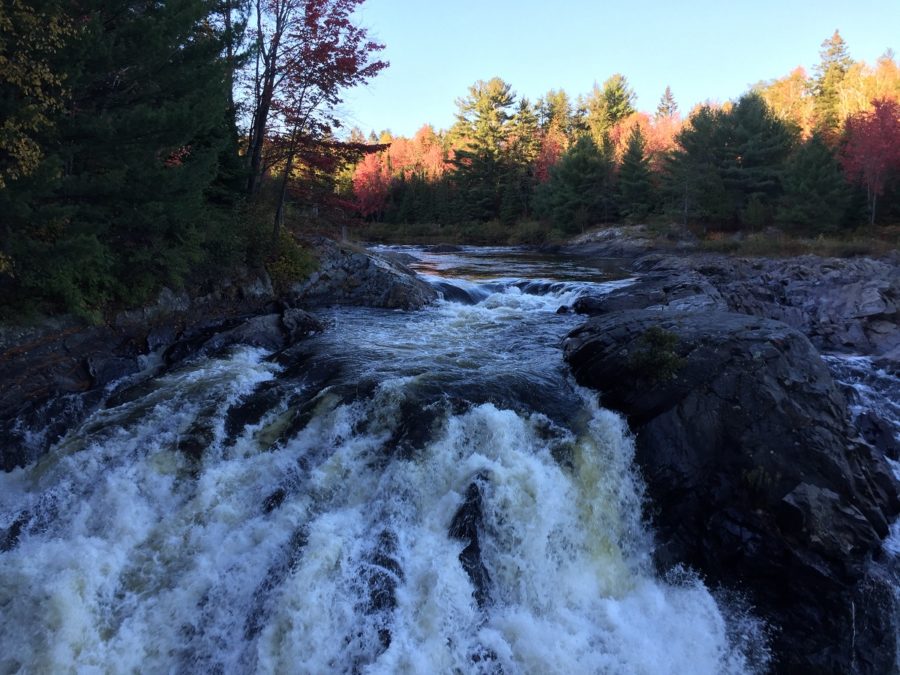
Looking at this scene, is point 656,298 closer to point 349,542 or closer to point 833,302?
point 833,302

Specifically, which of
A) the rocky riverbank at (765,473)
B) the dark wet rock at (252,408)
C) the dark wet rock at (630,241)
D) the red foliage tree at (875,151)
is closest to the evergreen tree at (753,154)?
the red foliage tree at (875,151)

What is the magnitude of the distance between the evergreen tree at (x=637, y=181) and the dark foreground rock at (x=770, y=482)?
38.5 meters

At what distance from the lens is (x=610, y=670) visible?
465cm

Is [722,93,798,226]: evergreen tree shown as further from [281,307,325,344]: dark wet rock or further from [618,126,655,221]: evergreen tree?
[281,307,325,344]: dark wet rock

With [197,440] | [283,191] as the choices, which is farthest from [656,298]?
[197,440]

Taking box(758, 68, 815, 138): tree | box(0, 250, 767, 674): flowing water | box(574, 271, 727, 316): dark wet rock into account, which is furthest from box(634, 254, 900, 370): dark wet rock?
box(758, 68, 815, 138): tree

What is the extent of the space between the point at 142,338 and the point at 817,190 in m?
35.1

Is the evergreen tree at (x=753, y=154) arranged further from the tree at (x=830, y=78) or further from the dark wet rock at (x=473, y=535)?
the dark wet rock at (x=473, y=535)

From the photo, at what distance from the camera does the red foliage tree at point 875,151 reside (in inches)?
1165

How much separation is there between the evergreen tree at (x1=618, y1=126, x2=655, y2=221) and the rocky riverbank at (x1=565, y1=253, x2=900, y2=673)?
37.5 metres

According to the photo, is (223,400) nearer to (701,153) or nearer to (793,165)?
(793,165)

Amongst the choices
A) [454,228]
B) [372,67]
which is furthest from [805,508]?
[454,228]

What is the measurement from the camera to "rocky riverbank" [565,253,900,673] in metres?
5.20

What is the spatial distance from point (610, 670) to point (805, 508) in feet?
9.34
